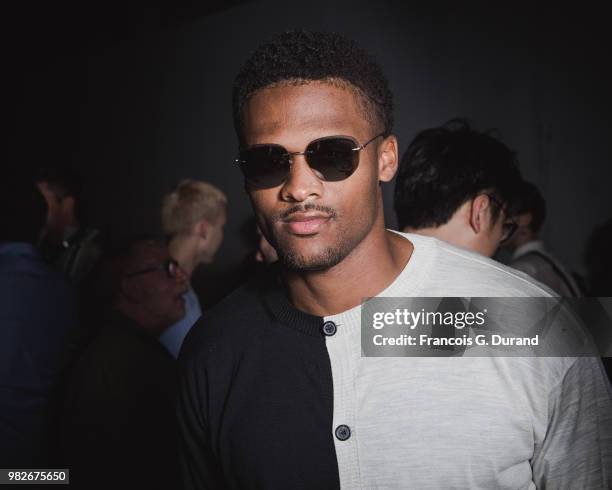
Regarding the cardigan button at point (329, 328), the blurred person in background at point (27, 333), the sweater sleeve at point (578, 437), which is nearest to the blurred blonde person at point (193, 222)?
the blurred person in background at point (27, 333)

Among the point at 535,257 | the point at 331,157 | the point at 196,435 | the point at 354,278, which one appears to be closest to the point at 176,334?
the point at 196,435

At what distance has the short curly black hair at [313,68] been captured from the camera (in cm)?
120

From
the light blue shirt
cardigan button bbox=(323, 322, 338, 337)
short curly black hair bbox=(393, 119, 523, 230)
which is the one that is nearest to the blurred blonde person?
the light blue shirt

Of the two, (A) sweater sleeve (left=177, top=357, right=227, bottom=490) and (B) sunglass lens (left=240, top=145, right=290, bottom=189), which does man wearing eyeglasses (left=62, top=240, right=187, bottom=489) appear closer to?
(A) sweater sleeve (left=177, top=357, right=227, bottom=490)

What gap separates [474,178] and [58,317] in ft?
5.49

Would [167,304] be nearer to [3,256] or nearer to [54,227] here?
[3,256]

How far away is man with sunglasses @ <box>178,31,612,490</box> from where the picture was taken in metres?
1.08

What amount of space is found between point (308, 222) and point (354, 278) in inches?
6.6

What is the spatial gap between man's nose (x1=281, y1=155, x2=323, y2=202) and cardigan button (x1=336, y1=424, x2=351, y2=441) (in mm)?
470

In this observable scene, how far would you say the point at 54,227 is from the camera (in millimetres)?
3699

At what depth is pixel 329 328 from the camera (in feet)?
4.00

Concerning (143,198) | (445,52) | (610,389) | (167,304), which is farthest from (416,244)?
(143,198)

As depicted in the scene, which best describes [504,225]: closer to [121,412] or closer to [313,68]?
[313,68]

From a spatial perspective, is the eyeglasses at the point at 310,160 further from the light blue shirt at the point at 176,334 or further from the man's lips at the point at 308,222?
the light blue shirt at the point at 176,334
